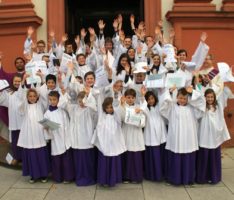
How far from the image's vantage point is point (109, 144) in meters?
5.48

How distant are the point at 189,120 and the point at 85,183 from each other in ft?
5.89

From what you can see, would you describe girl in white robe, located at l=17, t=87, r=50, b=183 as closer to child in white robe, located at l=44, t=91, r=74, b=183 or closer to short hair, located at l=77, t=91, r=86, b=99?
child in white robe, located at l=44, t=91, r=74, b=183

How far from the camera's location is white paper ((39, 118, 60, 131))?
5.41 m

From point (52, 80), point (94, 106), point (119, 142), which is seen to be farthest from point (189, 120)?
point (52, 80)

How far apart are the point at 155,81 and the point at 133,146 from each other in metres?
1.03

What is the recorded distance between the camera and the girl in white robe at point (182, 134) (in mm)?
5492

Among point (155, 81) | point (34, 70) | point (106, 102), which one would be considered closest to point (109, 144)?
point (106, 102)

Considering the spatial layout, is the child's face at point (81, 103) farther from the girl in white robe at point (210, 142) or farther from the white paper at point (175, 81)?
the girl in white robe at point (210, 142)

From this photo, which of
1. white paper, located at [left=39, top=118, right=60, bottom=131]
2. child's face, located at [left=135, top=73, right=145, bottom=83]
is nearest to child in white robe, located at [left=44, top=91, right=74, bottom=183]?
white paper, located at [left=39, top=118, right=60, bottom=131]

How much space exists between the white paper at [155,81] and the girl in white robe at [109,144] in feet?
2.13

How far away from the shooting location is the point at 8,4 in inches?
332

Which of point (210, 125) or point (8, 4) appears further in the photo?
point (8, 4)

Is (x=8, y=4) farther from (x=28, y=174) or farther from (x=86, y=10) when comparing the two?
(x=28, y=174)

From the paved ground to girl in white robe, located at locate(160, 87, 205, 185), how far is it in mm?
212
